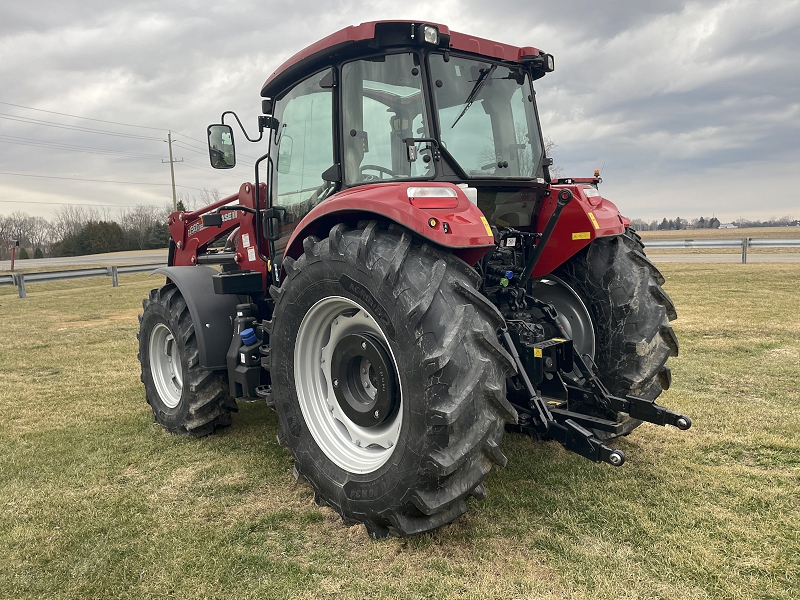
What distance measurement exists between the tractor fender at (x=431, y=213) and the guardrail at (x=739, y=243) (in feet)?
57.9

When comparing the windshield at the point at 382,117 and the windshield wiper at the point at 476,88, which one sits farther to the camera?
the windshield wiper at the point at 476,88

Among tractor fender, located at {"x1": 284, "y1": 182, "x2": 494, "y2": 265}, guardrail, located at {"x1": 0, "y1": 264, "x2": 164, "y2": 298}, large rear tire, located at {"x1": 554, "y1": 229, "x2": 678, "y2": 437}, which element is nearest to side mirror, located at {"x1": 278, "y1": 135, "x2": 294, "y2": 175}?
tractor fender, located at {"x1": 284, "y1": 182, "x2": 494, "y2": 265}

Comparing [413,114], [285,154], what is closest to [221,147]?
[285,154]

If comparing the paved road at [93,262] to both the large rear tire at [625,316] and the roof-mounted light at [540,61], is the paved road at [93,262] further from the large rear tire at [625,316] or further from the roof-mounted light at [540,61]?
the large rear tire at [625,316]

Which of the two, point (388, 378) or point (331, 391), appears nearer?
point (388, 378)

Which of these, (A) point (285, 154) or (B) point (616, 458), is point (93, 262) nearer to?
(A) point (285, 154)

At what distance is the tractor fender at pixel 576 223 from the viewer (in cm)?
345

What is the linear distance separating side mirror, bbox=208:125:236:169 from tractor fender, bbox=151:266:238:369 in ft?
2.90

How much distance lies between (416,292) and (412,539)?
1.26 m

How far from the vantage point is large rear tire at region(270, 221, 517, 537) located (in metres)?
2.36

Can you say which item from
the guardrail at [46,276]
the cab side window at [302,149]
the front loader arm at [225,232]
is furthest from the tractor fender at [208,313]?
the guardrail at [46,276]

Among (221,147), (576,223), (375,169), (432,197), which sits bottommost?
(576,223)

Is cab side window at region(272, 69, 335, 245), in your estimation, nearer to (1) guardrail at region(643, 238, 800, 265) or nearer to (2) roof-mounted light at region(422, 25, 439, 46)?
(2) roof-mounted light at region(422, 25, 439, 46)

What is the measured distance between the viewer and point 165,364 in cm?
480
